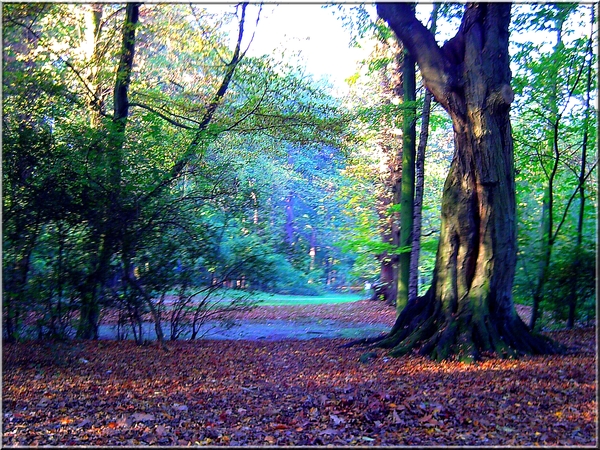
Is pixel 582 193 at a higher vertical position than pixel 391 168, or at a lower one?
lower

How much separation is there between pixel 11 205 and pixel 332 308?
1404 centimetres

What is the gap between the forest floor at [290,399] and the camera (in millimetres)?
4875

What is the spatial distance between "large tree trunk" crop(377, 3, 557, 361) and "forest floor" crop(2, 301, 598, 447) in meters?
0.57

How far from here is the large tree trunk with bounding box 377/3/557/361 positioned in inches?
322

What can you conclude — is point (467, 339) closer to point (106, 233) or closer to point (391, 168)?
point (106, 233)

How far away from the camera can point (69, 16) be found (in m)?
11.5

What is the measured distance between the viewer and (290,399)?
607 cm

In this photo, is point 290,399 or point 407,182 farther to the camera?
point 407,182

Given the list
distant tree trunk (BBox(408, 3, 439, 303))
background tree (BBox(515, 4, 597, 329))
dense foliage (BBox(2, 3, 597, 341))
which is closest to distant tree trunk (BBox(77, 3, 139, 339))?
dense foliage (BBox(2, 3, 597, 341))

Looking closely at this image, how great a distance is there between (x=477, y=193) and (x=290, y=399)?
4.37 meters

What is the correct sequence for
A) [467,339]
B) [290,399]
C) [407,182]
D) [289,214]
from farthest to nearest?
[289,214] → [407,182] → [467,339] → [290,399]

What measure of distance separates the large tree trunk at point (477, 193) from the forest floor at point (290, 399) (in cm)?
57

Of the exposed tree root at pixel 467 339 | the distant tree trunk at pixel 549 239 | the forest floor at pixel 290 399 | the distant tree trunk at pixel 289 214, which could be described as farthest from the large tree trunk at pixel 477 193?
the distant tree trunk at pixel 289 214

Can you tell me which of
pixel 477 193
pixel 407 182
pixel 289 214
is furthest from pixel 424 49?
pixel 289 214
